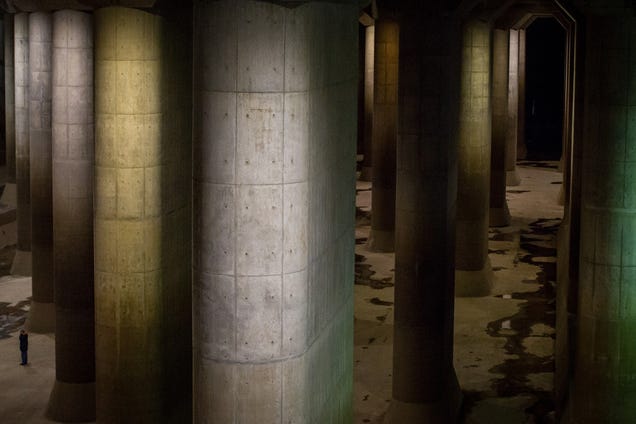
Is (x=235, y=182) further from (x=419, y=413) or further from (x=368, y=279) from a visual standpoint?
(x=368, y=279)

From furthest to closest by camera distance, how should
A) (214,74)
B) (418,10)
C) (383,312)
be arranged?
(383,312)
(418,10)
(214,74)

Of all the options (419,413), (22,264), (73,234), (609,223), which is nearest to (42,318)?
(22,264)

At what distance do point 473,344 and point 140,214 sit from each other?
10.7m

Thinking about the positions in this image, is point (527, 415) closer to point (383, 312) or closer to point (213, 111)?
point (383, 312)

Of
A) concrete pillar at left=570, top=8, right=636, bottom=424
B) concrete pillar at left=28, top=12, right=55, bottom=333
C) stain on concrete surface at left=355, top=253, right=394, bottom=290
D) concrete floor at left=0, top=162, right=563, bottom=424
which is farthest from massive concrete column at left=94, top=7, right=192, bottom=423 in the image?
stain on concrete surface at left=355, top=253, right=394, bottom=290

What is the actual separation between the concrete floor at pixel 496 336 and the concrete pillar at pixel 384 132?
89 centimetres

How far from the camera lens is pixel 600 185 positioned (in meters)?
20.6

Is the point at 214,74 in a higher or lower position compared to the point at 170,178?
higher

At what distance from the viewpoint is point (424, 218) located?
22906 mm

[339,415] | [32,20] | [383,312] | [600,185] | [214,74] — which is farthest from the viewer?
[383,312]

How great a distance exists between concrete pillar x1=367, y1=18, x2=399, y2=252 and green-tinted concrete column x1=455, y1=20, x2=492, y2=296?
4976 millimetres

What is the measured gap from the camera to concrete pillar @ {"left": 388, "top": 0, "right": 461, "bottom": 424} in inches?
894

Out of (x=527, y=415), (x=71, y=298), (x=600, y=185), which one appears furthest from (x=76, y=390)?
(x=600, y=185)

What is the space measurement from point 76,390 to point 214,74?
486 inches
